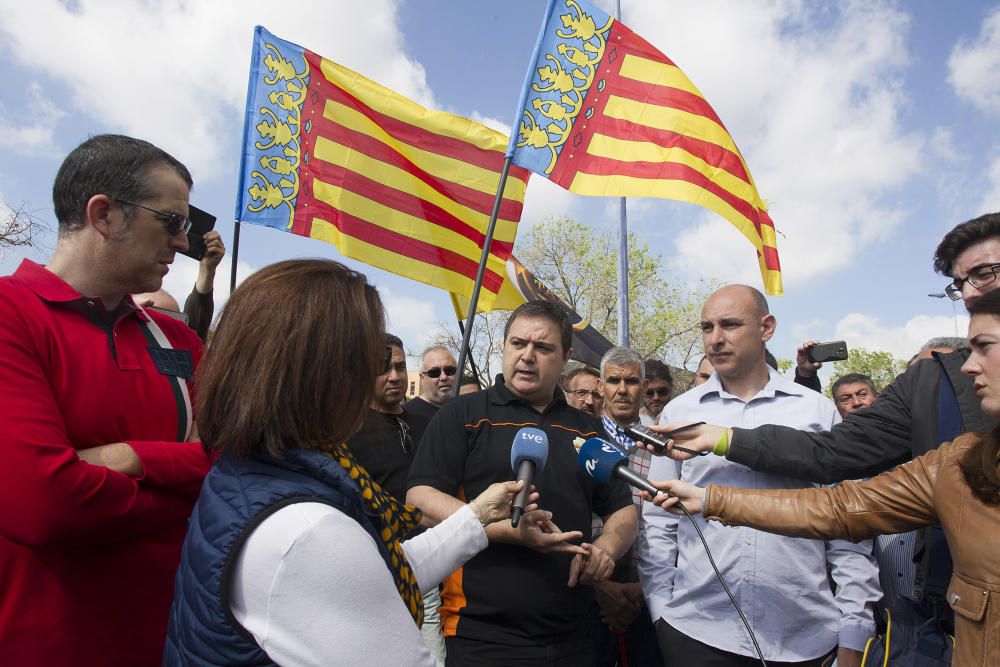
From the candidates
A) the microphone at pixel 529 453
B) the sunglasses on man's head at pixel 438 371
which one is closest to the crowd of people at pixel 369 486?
the microphone at pixel 529 453

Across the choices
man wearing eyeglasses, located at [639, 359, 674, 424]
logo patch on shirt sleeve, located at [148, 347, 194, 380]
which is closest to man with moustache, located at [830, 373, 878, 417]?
man wearing eyeglasses, located at [639, 359, 674, 424]

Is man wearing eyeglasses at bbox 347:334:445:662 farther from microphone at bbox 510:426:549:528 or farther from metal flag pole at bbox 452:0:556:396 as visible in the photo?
microphone at bbox 510:426:549:528

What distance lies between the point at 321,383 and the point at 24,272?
986mm

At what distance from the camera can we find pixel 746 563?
9.16 ft

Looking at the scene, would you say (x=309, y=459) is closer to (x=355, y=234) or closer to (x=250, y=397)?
(x=250, y=397)

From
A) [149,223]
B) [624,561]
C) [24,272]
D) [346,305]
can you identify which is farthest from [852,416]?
[24,272]

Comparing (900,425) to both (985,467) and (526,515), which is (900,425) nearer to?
(985,467)

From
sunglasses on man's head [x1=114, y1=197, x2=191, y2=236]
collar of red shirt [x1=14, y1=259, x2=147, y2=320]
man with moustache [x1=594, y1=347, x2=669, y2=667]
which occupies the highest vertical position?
sunglasses on man's head [x1=114, y1=197, x2=191, y2=236]

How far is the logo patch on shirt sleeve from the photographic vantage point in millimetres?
1863

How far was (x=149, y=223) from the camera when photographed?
189 cm

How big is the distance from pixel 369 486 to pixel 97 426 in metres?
0.76

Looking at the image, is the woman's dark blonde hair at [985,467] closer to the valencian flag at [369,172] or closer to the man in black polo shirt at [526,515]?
A: the man in black polo shirt at [526,515]

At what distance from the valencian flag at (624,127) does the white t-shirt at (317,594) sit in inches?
157

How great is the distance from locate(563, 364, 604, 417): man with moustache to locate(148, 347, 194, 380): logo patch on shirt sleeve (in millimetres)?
4502
